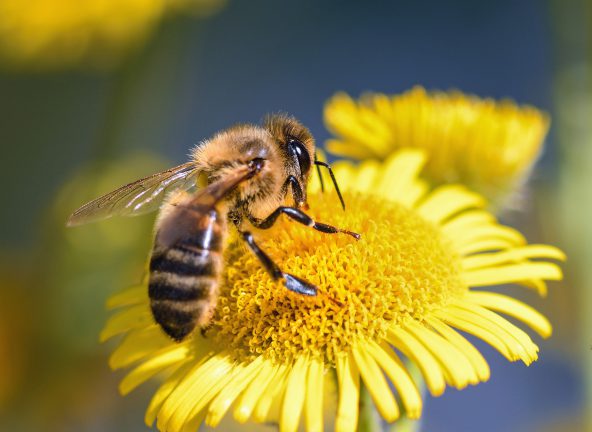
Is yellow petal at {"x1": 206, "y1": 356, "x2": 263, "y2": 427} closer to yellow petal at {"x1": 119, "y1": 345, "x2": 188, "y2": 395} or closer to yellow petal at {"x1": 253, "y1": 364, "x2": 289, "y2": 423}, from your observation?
yellow petal at {"x1": 253, "y1": 364, "x2": 289, "y2": 423}

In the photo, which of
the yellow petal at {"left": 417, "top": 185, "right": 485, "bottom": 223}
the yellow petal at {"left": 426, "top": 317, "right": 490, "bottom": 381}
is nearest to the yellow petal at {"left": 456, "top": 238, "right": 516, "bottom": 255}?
the yellow petal at {"left": 417, "top": 185, "right": 485, "bottom": 223}

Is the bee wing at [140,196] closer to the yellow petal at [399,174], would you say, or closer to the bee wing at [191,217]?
the bee wing at [191,217]

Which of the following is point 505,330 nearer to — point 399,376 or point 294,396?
point 399,376

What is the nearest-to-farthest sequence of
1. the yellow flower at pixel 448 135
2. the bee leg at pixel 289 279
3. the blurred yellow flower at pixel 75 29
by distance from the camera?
1. the bee leg at pixel 289 279
2. the yellow flower at pixel 448 135
3. the blurred yellow flower at pixel 75 29

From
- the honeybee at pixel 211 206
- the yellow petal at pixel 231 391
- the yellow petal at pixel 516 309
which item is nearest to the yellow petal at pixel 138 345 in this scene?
the honeybee at pixel 211 206

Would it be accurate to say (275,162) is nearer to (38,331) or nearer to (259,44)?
(38,331)

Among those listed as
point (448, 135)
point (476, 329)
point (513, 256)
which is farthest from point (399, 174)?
point (476, 329)

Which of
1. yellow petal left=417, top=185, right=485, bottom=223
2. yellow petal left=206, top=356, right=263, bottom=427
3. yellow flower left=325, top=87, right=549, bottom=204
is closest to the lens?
yellow petal left=206, top=356, right=263, bottom=427

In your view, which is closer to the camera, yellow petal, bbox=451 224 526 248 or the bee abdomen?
the bee abdomen
